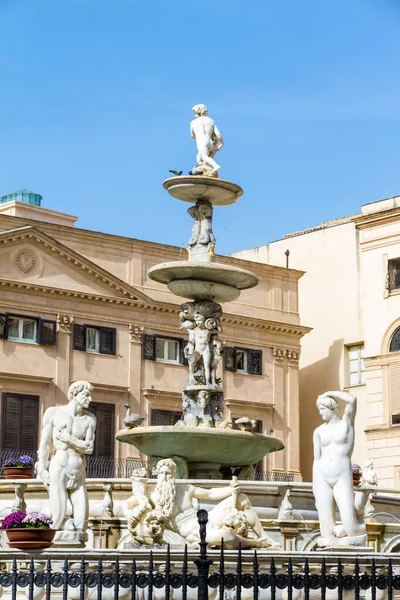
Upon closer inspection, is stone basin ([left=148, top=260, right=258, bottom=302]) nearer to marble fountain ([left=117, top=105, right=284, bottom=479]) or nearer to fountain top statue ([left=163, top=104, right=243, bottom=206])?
marble fountain ([left=117, top=105, right=284, bottom=479])

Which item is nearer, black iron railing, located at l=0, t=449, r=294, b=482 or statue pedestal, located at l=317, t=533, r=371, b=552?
statue pedestal, located at l=317, t=533, r=371, b=552

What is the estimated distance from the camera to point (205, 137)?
26.5 metres

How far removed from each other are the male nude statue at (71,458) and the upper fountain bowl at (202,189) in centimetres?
735

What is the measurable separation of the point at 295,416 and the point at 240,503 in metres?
36.8

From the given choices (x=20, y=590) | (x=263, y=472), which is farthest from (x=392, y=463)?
(x=20, y=590)

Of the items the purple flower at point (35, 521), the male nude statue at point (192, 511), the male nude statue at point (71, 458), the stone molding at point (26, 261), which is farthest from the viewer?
the stone molding at point (26, 261)

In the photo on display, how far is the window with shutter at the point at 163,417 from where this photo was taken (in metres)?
51.6

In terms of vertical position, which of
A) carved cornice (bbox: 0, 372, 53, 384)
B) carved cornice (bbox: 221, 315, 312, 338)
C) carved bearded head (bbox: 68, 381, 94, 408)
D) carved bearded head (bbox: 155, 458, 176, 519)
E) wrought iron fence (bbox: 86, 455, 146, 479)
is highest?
carved cornice (bbox: 221, 315, 312, 338)

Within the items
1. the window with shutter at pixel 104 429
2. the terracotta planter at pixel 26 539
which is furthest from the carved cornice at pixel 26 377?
the terracotta planter at pixel 26 539

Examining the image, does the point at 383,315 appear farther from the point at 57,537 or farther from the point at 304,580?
the point at 304,580

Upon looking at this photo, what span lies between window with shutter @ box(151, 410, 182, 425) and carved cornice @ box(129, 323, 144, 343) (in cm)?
276

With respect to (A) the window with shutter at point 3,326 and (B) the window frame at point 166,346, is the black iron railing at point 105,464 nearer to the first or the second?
(A) the window with shutter at point 3,326

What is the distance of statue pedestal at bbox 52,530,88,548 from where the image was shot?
17458 mm

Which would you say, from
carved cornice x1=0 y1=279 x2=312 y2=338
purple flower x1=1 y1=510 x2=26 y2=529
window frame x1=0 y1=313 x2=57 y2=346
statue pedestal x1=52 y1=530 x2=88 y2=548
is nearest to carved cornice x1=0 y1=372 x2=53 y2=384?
window frame x1=0 y1=313 x2=57 y2=346
